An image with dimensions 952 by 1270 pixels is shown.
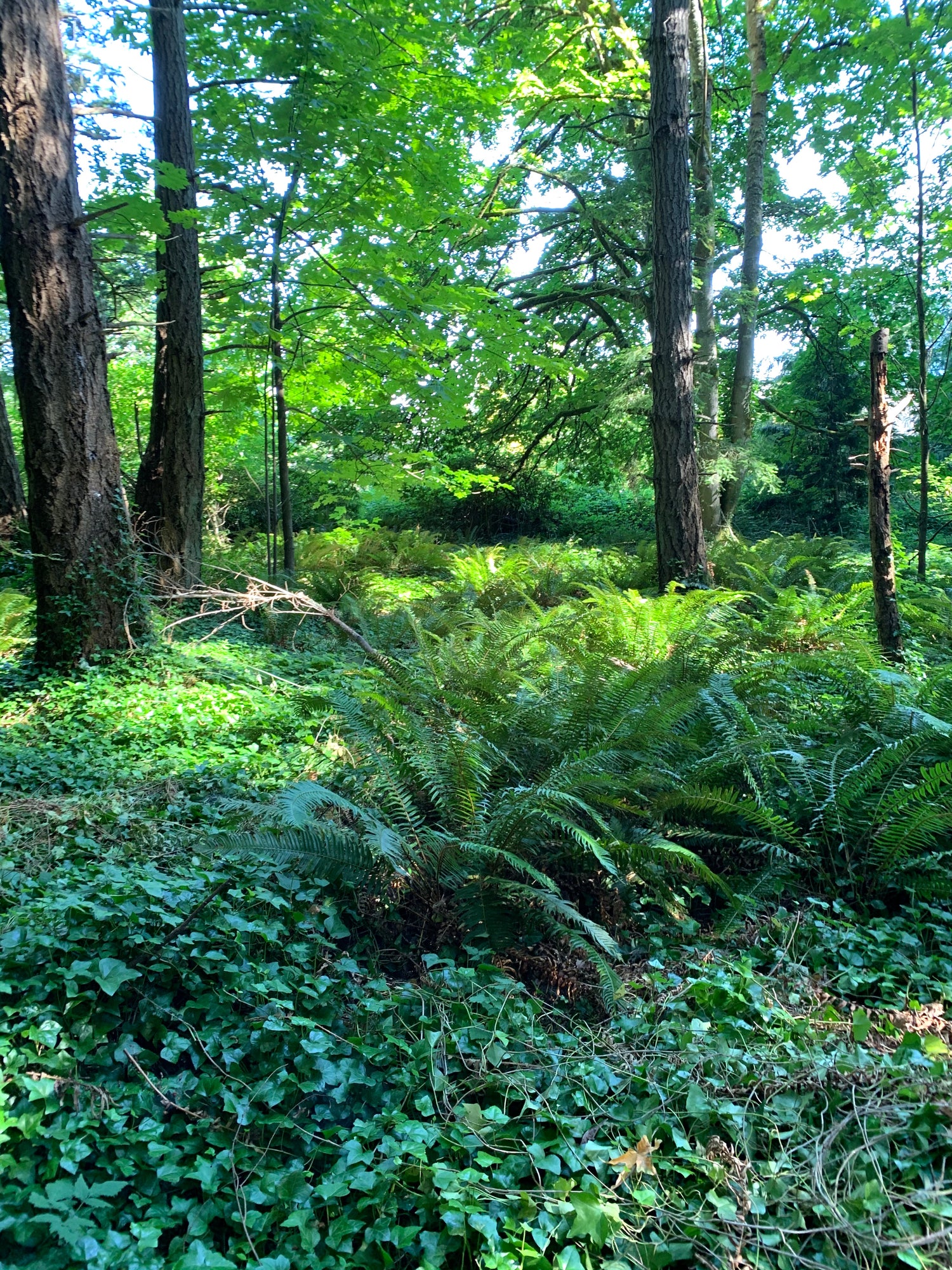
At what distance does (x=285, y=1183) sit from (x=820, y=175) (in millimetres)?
12225

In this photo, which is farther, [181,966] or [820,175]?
[820,175]

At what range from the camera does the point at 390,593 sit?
783 cm

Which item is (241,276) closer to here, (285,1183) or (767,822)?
(767,822)

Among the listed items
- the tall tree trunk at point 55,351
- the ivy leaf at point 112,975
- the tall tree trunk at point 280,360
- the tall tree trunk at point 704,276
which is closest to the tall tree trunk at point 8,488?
the tall tree trunk at point 280,360

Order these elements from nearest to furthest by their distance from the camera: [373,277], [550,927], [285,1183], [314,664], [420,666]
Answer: [285,1183] < [550,927] < [420,666] < [314,664] < [373,277]

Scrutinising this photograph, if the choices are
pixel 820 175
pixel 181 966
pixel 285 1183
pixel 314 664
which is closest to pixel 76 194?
pixel 314 664

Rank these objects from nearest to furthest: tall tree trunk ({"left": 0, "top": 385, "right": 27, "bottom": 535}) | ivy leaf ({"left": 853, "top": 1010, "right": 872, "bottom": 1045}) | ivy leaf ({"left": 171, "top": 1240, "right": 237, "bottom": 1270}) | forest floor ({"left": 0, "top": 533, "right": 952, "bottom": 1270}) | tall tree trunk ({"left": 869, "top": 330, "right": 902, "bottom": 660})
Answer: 1. ivy leaf ({"left": 171, "top": 1240, "right": 237, "bottom": 1270})
2. forest floor ({"left": 0, "top": 533, "right": 952, "bottom": 1270})
3. ivy leaf ({"left": 853, "top": 1010, "right": 872, "bottom": 1045})
4. tall tree trunk ({"left": 869, "top": 330, "right": 902, "bottom": 660})
5. tall tree trunk ({"left": 0, "top": 385, "right": 27, "bottom": 535})

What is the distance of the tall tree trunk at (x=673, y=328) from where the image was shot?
269 inches

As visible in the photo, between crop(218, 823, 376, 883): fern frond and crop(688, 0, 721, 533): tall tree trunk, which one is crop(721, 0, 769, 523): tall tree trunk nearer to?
crop(688, 0, 721, 533): tall tree trunk

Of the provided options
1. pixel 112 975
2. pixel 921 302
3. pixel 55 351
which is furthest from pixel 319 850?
pixel 921 302

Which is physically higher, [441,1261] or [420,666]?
[420,666]

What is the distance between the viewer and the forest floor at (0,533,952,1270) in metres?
1.64

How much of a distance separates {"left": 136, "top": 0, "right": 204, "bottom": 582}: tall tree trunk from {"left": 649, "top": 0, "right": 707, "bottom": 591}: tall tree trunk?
410 centimetres

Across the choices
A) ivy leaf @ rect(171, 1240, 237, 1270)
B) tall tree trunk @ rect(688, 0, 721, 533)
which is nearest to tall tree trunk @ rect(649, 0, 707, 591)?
tall tree trunk @ rect(688, 0, 721, 533)
